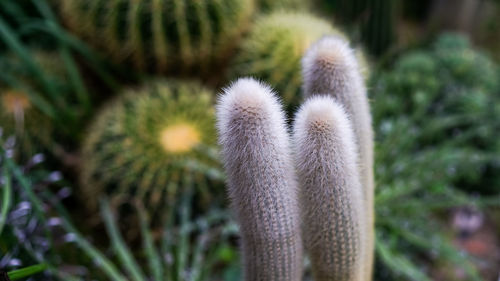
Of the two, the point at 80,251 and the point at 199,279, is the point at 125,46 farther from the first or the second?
the point at 199,279

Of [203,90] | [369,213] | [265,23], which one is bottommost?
[369,213]

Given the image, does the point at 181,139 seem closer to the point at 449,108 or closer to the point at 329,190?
the point at 329,190

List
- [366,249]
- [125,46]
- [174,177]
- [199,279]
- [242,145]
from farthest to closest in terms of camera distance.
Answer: [125,46], [174,177], [199,279], [366,249], [242,145]

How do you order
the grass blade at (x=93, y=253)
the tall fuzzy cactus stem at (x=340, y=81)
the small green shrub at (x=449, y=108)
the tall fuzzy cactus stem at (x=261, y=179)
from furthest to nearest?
the small green shrub at (x=449, y=108) → the grass blade at (x=93, y=253) → the tall fuzzy cactus stem at (x=340, y=81) → the tall fuzzy cactus stem at (x=261, y=179)

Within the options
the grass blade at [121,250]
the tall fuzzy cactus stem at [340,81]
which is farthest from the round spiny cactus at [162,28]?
the tall fuzzy cactus stem at [340,81]

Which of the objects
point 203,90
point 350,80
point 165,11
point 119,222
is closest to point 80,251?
point 119,222

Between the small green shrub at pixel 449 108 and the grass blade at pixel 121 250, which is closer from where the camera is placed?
the grass blade at pixel 121 250

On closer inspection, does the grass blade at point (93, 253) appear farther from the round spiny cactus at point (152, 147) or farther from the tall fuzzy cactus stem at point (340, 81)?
the tall fuzzy cactus stem at point (340, 81)
